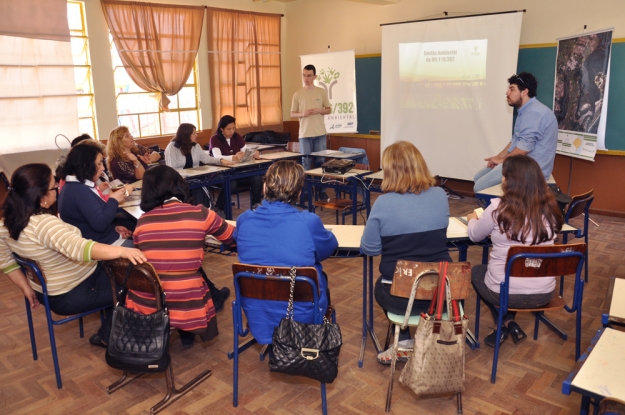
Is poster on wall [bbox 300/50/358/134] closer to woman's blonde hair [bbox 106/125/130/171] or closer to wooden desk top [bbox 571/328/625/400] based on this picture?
woman's blonde hair [bbox 106/125/130/171]

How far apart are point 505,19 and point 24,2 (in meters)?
5.38

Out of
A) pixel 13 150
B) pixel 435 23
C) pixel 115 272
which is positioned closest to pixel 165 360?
pixel 115 272

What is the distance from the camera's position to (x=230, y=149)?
19.3 feet

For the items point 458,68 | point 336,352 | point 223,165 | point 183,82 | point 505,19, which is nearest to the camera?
point 336,352

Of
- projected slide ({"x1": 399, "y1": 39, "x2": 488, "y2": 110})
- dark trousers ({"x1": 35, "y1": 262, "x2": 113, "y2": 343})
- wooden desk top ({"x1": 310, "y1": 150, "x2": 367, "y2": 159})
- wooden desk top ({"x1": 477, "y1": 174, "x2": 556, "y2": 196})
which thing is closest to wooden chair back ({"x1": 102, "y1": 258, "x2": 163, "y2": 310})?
dark trousers ({"x1": 35, "y1": 262, "x2": 113, "y2": 343})

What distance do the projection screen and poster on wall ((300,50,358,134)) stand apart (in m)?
0.60

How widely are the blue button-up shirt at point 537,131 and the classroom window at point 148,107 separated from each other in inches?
199

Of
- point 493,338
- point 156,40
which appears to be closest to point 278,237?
point 493,338

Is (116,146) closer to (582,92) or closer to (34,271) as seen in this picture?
(34,271)

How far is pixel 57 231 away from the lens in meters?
2.49

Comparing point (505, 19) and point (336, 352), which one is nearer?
point (336, 352)

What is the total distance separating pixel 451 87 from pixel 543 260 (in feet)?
15.0

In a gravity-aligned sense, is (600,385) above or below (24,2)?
below

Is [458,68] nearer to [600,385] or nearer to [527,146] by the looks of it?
[527,146]
